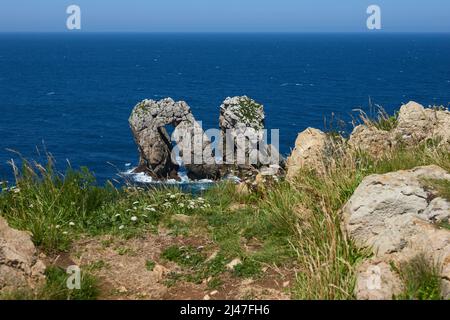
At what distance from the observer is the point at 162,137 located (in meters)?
70.8

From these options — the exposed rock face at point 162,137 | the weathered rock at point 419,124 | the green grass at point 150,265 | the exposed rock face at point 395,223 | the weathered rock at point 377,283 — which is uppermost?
the weathered rock at point 419,124

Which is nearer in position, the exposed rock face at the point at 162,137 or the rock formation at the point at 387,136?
the rock formation at the point at 387,136

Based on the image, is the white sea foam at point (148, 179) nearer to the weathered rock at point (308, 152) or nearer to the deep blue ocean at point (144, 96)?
the deep blue ocean at point (144, 96)

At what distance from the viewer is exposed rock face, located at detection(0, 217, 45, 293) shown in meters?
6.85

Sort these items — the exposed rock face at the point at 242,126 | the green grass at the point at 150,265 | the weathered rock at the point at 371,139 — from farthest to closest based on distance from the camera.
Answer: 1. the exposed rock face at the point at 242,126
2. the weathered rock at the point at 371,139
3. the green grass at the point at 150,265

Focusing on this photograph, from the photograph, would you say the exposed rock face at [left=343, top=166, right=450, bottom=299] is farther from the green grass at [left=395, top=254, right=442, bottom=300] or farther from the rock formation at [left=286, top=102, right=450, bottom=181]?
the rock formation at [left=286, top=102, right=450, bottom=181]

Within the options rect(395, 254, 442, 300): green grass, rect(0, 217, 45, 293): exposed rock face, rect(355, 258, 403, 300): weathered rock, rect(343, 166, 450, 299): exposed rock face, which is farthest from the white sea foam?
rect(395, 254, 442, 300): green grass

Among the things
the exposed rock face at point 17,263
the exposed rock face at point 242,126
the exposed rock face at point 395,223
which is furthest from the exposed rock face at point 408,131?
the exposed rock face at point 242,126

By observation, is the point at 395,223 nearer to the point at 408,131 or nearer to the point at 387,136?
the point at 387,136

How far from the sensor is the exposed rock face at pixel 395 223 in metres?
6.43

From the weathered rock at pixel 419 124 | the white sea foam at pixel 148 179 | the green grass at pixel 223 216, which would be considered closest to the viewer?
the green grass at pixel 223 216

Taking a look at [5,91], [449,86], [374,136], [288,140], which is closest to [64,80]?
[5,91]

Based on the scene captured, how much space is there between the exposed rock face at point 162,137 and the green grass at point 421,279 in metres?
60.9

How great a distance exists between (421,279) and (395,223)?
123cm
